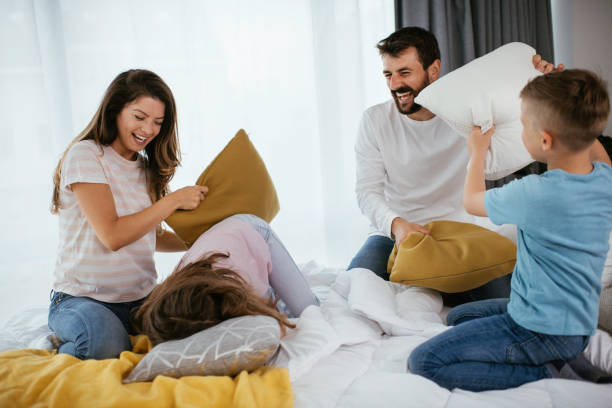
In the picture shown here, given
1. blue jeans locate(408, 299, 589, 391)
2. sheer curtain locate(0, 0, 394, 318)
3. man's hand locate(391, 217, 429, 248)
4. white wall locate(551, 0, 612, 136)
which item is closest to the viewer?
blue jeans locate(408, 299, 589, 391)

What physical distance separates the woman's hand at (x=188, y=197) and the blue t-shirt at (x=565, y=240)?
0.91 meters

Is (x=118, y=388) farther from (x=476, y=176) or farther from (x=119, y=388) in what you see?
(x=476, y=176)

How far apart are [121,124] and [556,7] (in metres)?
2.81

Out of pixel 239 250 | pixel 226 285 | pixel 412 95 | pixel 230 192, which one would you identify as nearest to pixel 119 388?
pixel 226 285

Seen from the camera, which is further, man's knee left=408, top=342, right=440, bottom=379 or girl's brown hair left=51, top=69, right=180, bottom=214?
girl's brown hair left=51, top=69, right=180, bottom=214

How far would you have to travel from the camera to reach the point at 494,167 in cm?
140

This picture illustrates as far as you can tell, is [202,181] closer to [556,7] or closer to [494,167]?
[494,167]

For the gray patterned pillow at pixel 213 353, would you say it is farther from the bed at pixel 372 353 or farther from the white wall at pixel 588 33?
the white wall at pixel 588 33

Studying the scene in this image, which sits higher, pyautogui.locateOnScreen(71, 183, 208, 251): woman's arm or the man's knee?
pyautogui.locateOnScreen(71, 183, 208, 251): woman's arm

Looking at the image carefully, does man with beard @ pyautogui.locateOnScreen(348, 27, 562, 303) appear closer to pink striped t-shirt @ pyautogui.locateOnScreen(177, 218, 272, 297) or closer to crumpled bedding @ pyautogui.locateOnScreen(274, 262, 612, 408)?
crumpled bedding @ pyautogui.locateOnScreen(274, 262, 612, 408)

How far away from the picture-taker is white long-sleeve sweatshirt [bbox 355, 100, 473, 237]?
72.0 inches

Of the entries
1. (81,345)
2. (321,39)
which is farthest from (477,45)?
Answer: (81,345)

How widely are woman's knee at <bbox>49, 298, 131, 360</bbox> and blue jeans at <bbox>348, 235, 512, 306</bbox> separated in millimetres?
806

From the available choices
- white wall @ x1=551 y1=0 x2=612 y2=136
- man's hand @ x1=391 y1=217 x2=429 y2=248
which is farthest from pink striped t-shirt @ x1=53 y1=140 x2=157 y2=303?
white wall @ x1=551 y1=0 x2=612 y2=136
